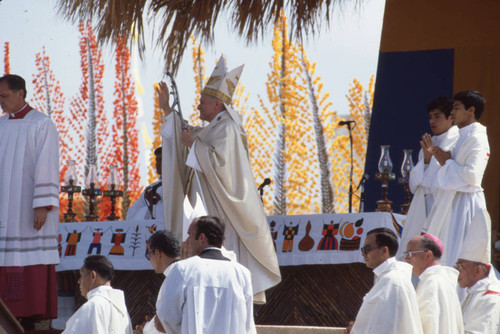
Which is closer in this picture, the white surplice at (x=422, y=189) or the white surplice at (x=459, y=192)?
the white surplice at (x=459, y=192)

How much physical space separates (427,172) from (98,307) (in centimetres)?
252

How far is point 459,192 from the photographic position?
19.4ft

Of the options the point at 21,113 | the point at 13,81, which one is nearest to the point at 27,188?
the point at 21,113

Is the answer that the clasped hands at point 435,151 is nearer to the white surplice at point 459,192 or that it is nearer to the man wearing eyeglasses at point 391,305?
the white surplice at point 459,192

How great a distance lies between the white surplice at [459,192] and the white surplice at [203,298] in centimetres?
223

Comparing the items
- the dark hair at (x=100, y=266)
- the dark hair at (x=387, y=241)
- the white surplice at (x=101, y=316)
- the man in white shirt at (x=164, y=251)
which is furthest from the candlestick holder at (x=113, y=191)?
the dark hair at (x=387, y=241)

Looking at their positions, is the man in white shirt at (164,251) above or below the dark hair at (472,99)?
below

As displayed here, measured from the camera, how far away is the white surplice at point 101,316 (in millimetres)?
4629

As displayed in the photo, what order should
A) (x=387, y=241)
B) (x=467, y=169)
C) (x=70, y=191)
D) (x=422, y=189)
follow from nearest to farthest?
1. (x=387, y=241)
2. (x=467, y=169)
3. (x=422, y=189)
4. (x=70, y=191)

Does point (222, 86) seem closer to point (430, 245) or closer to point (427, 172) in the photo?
point (427, 172)

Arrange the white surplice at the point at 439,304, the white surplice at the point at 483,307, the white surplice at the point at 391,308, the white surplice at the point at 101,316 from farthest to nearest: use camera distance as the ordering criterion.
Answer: the white surplice at the point at 483,307 < the white surplice at the point at 101,316 < the white surplice at the point at 439,304 < the white surplice at the point at 391,308

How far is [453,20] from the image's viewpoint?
8961 millimetres

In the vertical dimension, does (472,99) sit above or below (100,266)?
above

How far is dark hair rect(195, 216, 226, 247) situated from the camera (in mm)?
3910
